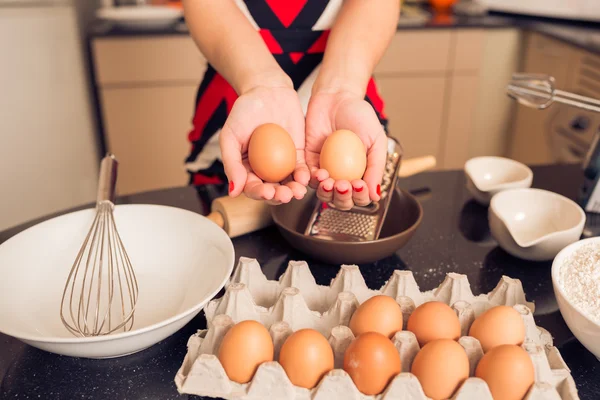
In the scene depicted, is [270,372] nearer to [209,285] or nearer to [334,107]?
[209,285]

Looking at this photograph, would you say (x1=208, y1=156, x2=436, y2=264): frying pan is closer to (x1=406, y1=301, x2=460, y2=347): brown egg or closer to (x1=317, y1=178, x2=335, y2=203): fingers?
(x1=317, y1=178, x2=335, y2=203): fingers

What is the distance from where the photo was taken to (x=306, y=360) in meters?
0.55

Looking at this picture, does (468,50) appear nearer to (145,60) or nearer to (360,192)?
(145,60)

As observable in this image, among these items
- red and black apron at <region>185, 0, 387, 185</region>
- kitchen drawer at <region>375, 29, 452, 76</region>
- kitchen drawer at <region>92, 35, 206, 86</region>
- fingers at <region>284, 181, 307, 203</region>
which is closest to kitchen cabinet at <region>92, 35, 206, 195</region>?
kitchen drawer at <region>92, 35, 206, 86</region>

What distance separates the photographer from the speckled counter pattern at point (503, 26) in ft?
6.91

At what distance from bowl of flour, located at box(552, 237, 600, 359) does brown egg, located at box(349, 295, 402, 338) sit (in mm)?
190

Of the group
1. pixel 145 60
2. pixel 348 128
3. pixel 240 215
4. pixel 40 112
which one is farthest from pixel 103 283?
pixel 145 60

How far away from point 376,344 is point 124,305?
0.36 meters

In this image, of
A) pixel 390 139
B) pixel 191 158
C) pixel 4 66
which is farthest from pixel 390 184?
pixel 4 66

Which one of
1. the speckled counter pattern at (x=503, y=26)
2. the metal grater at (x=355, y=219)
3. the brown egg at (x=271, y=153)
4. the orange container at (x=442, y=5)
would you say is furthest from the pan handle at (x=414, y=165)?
the orange container at (x=442, y=5)

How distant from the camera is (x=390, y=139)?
0.97 metres

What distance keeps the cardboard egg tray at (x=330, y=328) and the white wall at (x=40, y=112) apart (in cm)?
152

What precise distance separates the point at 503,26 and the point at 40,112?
1917mm

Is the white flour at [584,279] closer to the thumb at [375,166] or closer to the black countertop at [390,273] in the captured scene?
the black countertop at [390,273]
